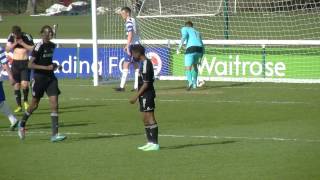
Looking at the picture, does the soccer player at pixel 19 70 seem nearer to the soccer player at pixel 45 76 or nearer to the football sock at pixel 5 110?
the football sock at pixel 5 110

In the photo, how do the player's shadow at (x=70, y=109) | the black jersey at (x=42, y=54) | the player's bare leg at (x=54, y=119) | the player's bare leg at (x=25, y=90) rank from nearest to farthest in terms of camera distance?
1. the player's bare leg at (x=54, y=119)
2. the black jersey at (x=42, y=54)
3. the player's shadow at (x=70, y=109)
4. the player's bare leg at (x=25, y=90)

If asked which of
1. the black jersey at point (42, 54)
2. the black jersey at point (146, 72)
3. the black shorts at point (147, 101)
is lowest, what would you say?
the black shorts at point (147, 101)

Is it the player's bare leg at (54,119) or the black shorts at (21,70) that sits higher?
the black shorts at (21,70)

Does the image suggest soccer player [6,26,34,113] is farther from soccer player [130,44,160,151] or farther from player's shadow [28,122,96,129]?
soccer player [130,44,160,151]

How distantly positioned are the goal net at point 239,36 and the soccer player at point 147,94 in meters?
13.7

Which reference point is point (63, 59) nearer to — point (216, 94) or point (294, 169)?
point (216, 94)

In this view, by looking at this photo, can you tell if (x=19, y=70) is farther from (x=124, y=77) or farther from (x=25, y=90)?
(x=124, y=77)

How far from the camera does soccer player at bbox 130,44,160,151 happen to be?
14.1m

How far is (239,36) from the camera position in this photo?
3172 cm

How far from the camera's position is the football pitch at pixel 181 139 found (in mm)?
12414

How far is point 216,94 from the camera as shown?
78.2 feet

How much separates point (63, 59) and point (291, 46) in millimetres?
7618

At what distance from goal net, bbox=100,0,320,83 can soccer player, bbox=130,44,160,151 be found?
13721mm

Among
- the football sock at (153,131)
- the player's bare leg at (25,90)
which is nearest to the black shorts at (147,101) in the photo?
the football sock at (153,131)
